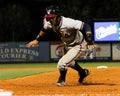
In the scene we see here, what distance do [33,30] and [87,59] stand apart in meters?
7.04

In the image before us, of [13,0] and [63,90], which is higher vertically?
[13,0]

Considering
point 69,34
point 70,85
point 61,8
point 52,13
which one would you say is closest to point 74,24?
point 69,34

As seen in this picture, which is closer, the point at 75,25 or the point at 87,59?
the point at 75,25

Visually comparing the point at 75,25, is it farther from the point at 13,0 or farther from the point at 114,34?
the point at 13,0

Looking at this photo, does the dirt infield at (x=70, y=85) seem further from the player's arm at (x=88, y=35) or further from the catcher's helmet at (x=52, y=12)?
the catcher's helmet at (x=52, y=12)

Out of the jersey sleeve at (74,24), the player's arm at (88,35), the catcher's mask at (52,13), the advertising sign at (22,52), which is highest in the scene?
the catcher's mask at (52,13)

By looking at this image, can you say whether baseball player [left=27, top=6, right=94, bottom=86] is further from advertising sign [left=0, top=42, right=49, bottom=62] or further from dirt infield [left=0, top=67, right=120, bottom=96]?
advertising sign [left=0, top=42, right=49, bottom=62]

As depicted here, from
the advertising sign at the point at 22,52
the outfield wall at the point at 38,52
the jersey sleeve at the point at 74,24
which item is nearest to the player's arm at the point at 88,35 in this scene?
the jersey sleeve at the point at 74,24

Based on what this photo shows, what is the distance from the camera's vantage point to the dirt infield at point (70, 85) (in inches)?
319

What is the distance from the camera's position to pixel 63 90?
864cm


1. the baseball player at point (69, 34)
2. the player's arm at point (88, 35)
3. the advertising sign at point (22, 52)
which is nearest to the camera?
the player's arm at point (88, 35)

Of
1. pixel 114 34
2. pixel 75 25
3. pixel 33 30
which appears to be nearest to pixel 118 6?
pixel 114 34

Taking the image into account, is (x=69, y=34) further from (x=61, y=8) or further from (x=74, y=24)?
(x=61, y=8)

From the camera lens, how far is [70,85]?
992cm
